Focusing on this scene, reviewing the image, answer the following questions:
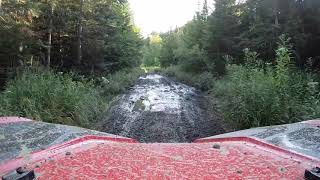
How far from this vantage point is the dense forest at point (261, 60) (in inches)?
314

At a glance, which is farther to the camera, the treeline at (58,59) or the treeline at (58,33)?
the treeline at (58,33)

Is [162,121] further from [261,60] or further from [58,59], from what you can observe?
[58,59]

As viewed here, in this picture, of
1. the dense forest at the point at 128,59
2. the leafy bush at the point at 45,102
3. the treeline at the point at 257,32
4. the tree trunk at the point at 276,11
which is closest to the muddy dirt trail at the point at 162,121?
the dense forest at the point at 128,59

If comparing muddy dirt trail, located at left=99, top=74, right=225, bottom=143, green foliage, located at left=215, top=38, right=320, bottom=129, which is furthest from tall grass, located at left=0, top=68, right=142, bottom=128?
green foliage, located at left=215, top=38, right=320, bottom=129

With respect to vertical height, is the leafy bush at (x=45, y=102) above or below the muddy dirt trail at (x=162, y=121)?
above

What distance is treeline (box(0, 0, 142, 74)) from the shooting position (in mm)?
12694

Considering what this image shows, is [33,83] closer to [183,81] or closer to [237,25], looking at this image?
[237,25]

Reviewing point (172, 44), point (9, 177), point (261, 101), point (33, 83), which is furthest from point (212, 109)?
point (172, 44)

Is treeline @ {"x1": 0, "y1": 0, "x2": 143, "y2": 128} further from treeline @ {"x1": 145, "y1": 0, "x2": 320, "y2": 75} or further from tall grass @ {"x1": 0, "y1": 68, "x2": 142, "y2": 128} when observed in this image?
treeline @ {"x1": 145, "y1": 0, "x2": 320, "y2": 75}

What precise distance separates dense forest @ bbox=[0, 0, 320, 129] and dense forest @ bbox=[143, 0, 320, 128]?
0.08 feet

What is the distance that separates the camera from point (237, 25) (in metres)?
22.4

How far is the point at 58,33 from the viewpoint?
17609 millimetres

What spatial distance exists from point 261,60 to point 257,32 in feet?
26.2

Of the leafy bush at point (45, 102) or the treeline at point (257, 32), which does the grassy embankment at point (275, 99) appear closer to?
the treeline at point (257, 32)
